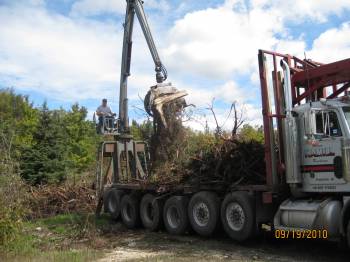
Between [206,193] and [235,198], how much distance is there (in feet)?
3.70

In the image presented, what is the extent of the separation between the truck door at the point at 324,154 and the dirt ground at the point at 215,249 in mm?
1405

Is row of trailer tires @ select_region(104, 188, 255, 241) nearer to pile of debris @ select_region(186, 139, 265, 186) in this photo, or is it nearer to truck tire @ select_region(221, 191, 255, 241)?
truck tire @ select_region(221, 191, 255, 241)

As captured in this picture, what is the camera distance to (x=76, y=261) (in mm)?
9062

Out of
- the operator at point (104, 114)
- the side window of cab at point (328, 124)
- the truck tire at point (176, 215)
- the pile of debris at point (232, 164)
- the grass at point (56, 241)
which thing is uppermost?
the operator at point (104, 114)

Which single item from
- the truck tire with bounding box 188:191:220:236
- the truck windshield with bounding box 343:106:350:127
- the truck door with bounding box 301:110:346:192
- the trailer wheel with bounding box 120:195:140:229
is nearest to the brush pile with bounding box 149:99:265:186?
the truck tire with bounding box 188:191:220:236

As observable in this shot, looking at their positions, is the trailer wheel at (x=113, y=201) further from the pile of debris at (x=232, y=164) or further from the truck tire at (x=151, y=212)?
the pile of debris at (x=232, y=164)

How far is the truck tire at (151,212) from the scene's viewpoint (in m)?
13.9

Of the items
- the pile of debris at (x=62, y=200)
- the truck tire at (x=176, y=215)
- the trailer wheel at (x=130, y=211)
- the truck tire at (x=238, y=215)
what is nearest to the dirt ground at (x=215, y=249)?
the truck tire at (x=176, y=215)

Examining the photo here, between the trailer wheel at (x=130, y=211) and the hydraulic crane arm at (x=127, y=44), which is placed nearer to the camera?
the trailer wheel at (x=130, y=211)

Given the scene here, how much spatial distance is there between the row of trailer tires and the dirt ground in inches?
13.7

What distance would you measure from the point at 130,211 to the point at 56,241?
3259 mm

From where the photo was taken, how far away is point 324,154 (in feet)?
32.1

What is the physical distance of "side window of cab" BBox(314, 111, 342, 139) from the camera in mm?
9500
